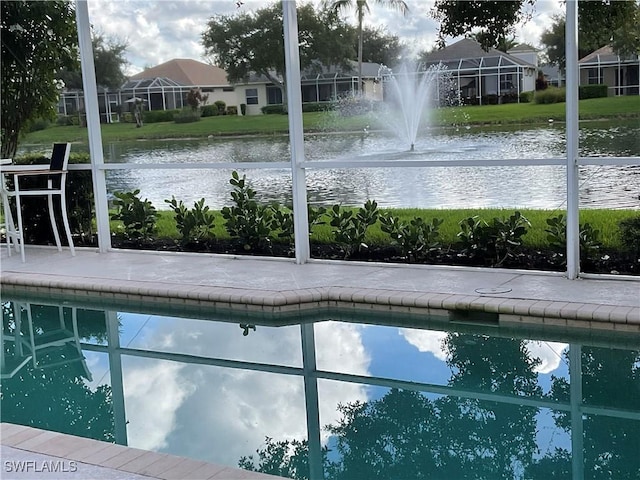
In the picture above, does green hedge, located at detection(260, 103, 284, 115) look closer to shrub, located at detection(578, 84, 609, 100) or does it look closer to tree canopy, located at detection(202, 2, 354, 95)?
tree canopy, located at detection(202, 2, 354, 95)

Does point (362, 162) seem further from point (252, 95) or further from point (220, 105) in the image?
point (220, 105)

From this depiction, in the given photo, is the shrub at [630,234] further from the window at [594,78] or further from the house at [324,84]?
the house at [324,84]

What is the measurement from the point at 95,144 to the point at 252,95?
1.74m

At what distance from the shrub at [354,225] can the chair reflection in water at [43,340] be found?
7.57ft

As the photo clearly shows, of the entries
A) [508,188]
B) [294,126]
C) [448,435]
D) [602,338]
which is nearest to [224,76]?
[294,126]

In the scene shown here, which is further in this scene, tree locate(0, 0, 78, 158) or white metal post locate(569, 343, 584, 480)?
tree locate(0, 0, 78, 158)

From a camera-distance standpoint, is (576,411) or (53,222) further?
(53,222)

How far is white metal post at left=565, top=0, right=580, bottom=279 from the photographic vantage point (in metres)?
5.41

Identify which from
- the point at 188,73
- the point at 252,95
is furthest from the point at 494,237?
the point at 188,73

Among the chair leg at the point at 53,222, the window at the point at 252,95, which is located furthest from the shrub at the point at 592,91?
the chair leg at the point at 53,222

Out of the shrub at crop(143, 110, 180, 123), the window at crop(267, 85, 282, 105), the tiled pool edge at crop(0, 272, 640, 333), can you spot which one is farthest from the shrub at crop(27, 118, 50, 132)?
the window at crop(267, 85, 282, 105)

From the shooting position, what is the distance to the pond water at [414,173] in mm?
5941

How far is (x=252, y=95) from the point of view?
719cm

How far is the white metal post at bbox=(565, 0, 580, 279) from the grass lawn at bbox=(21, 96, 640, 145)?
1.04 feet
